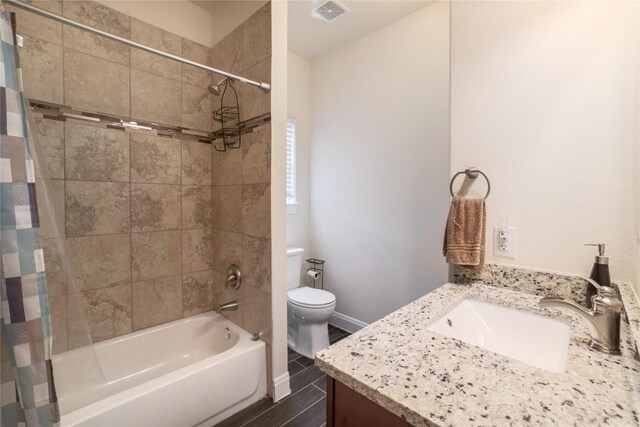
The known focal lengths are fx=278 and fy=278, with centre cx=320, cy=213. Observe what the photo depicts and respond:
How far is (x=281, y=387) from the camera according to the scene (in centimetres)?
171

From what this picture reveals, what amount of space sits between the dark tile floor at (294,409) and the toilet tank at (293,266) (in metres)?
0.81

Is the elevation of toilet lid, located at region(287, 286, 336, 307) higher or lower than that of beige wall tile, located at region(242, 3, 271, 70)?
lower

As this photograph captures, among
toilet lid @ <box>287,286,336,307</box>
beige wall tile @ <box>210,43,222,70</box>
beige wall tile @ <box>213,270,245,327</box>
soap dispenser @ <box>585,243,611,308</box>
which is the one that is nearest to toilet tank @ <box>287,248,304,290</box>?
toilet lid @ <box>287,286,336,307</box>

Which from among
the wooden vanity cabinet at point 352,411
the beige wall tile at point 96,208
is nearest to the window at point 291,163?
the beige wall tile at point 96,208

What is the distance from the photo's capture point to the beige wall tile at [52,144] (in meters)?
1.46

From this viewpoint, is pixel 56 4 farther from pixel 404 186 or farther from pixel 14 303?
pixel 404 186

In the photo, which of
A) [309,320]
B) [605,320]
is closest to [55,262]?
[309,320]

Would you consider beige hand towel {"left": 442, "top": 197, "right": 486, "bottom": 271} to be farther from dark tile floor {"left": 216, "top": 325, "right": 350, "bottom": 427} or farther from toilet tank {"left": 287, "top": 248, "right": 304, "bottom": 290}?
toilet tank {"left": 287, "top": 248, "right": 304, "bottom": 290}

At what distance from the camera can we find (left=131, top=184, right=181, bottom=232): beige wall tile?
1.78 metres

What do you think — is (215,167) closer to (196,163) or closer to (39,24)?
(196,163)

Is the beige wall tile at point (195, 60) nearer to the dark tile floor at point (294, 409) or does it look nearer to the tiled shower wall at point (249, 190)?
the tiled shower wall at point (249, 190)

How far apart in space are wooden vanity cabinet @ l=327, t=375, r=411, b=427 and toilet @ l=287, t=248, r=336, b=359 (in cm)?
149

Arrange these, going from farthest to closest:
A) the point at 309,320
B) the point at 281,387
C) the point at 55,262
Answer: the point at 309,320, the point at 281,387, the point at 55,262

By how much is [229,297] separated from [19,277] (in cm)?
133
